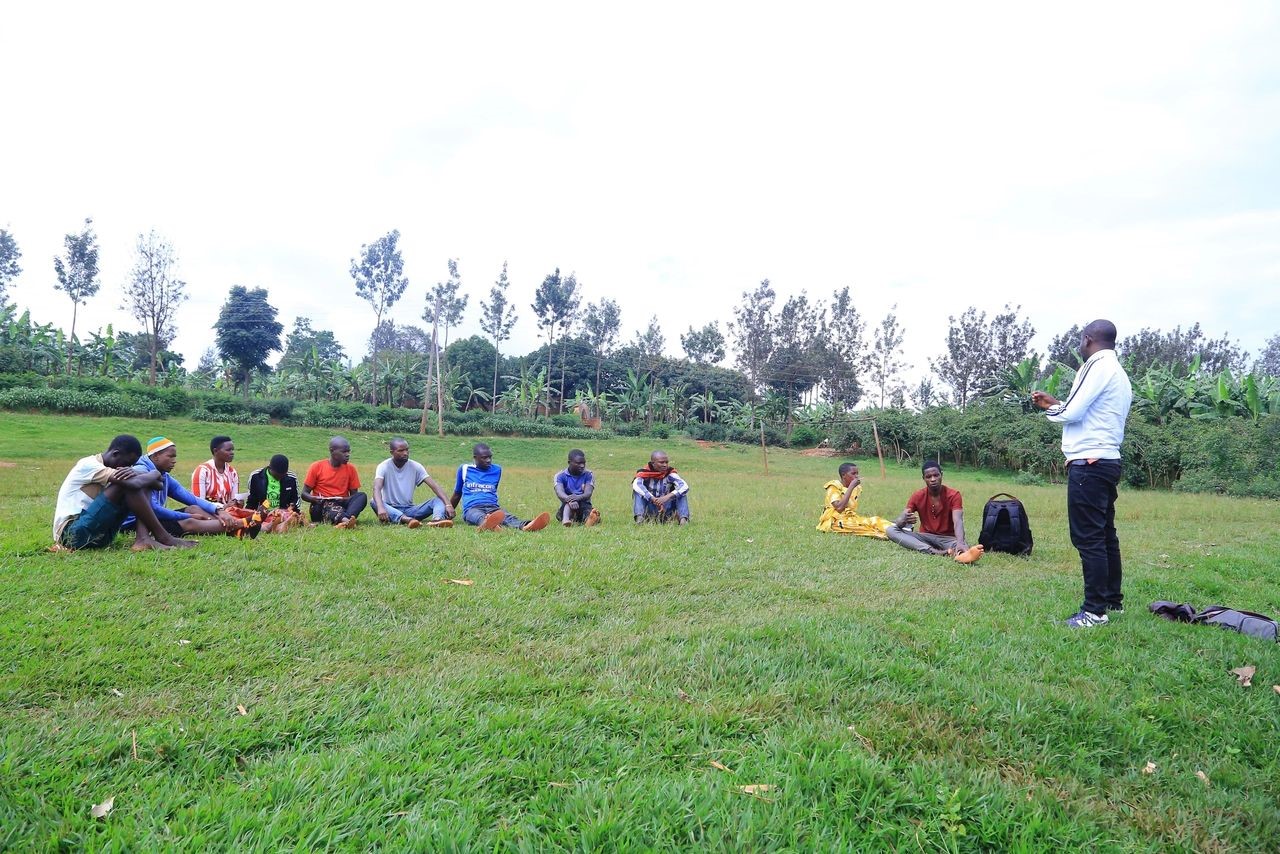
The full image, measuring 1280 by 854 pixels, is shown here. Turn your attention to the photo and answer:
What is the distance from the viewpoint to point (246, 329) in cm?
4184

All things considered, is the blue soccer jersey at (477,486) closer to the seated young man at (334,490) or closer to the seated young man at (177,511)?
the seated young man at (334,490)

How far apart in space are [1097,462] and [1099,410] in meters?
0.40

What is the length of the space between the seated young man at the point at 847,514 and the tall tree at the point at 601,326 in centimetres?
4815

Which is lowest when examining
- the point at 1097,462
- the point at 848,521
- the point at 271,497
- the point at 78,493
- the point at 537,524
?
the point at 848,521

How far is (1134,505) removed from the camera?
1609cm

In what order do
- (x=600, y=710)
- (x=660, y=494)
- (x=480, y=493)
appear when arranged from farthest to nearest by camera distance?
(x=660, y=494), (x=480, y=493), (x=600, y=710)

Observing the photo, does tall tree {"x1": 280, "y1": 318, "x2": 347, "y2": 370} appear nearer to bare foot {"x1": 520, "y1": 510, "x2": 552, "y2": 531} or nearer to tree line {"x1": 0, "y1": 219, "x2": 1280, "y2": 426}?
tree line {"x1": 0, "y1": 219, "x2": 1280, "y2": 426}

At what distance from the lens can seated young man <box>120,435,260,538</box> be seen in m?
6.62

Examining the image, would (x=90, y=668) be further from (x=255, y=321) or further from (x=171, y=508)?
(x=255, y=321)

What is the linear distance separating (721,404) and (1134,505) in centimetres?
3992

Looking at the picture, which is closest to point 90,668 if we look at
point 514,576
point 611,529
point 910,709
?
point 514,576

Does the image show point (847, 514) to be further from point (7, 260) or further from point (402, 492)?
point (7, 260)

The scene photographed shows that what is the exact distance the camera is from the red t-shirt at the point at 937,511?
8188 mm

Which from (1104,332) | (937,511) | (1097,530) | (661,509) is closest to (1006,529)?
(937,511)
